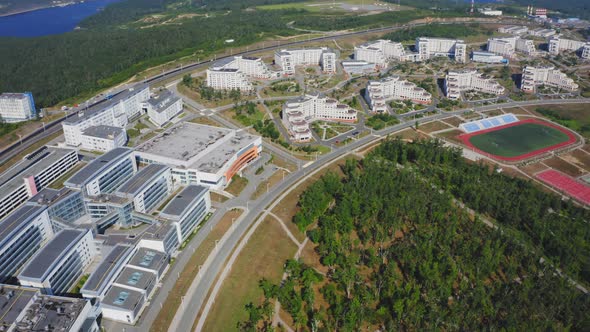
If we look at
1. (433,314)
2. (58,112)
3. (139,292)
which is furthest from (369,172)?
(58,112)

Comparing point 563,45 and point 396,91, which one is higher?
point 563,45

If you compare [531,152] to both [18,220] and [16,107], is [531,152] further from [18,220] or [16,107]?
[16,107]

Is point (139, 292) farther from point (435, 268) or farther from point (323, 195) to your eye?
point (435, 268)

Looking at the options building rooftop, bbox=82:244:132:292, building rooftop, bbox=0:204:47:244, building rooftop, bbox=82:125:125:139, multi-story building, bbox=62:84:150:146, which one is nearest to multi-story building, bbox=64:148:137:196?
building rooftop, bbox=0:204:47:244

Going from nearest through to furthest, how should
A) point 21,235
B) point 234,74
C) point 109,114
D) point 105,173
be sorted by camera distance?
point 21,235, point 105,173, point 109,114, point 234,74

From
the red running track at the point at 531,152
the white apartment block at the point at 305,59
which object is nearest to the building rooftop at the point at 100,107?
the white apartment block at the point at 305,59

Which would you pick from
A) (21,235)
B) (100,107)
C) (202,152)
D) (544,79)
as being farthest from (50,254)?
(544,79)
